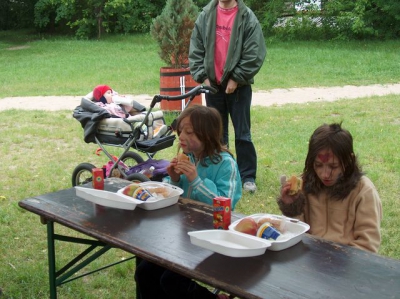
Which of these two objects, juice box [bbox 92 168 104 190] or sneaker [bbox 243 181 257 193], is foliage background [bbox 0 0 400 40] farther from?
juice box [bbox 92 168 104 190]

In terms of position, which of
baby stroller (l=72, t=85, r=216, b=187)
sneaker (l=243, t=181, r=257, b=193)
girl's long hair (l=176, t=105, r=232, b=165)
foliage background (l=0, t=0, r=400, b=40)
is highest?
foliage background (l=0, t=0, r=400, b=40)

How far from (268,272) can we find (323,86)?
1006 cm

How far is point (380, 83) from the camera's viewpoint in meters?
11.9

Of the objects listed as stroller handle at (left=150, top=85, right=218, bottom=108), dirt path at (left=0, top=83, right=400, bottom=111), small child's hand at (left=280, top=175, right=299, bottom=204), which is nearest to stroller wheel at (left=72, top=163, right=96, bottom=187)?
stroller handle at (left=150, top=85, right=218, bottom=108)

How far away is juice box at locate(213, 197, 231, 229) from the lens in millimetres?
2619

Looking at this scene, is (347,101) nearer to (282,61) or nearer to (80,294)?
(282,61)

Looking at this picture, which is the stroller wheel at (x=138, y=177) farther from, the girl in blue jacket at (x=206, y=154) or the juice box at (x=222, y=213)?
the juice box at (x=222, y=213)

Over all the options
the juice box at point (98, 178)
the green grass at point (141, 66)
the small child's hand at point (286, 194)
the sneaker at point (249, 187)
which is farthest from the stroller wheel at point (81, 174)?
the green grass at point (141, 66)

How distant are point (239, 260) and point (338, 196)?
76 cm

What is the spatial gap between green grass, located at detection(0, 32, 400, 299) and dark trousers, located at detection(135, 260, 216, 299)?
2.53ft

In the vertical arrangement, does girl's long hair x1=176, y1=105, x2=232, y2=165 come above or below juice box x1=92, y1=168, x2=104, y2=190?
above

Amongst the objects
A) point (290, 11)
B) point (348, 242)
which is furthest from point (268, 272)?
point (290, 11)

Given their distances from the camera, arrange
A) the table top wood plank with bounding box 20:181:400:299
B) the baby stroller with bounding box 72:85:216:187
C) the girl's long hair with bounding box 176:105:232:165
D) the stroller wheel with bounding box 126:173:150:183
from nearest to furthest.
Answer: the table top wood plank with bounding box 20:181:400:299, the girl's long hair with bounding box 176:105:232:165, the stroller wheel with bounding box 126:173:150:183, the baby stroller with bounding box 72:85:216:187

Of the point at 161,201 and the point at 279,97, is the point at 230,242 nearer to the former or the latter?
the point at 161,201
